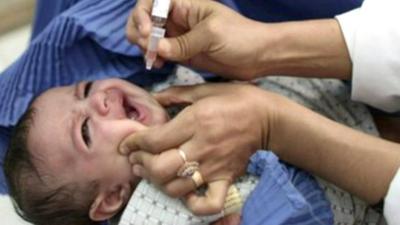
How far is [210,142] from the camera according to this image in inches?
43.3

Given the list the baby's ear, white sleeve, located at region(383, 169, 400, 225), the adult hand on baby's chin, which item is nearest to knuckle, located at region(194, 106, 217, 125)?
the adult hand on baby's chin

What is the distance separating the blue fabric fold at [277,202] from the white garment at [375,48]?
0.75 ft

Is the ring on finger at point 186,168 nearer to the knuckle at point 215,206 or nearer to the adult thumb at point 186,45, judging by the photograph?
the knuckle at point 215,206

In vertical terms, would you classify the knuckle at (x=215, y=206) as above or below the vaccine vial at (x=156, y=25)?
below

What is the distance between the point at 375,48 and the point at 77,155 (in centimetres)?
57

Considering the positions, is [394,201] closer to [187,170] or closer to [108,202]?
[187,170]

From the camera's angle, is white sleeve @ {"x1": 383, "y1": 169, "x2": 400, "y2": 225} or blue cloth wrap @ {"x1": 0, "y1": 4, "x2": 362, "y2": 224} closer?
white sleeve @ {"x1": 383, "y1": 169, "x2": 400, "y2": 225}

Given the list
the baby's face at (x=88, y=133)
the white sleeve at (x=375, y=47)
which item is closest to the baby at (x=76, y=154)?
the baby's face at (x=88, y=133)

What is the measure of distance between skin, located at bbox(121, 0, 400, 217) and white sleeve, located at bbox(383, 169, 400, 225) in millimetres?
18

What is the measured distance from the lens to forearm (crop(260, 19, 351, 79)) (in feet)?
3.96

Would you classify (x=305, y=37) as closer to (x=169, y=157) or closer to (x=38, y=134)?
(x=169, y=157)

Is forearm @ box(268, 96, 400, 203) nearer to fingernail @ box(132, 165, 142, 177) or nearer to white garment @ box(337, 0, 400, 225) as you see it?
white garment @ box(337, 0, 400, 225)

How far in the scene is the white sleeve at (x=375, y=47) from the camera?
3.86 feet

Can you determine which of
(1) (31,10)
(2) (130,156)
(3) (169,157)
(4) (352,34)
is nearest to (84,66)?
(2) (130,156)
